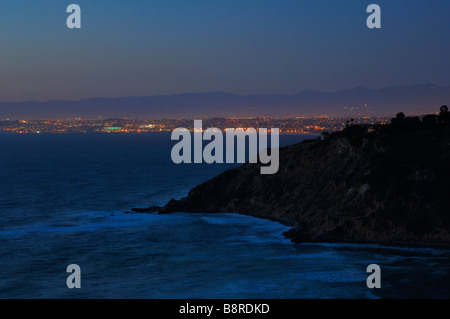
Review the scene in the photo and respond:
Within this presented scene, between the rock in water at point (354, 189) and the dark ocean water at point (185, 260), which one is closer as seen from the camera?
the dark ocean water at point (185, 260)

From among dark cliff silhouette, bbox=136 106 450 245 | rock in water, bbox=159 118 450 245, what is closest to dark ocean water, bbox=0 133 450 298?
dark cliff silhouette, bbox=136 106 450 245

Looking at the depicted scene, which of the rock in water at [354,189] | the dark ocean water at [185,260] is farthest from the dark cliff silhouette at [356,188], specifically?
the dark ocean water at [185,260]

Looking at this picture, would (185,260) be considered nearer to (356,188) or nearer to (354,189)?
(354,189)

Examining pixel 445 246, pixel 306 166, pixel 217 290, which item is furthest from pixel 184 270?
pixel 306 166

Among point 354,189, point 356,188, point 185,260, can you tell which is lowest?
point 185,260

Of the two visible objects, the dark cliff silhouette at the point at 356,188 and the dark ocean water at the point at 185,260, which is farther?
the dark cliff silhouette at the point at 356,188

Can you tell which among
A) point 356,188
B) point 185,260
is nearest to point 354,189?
point 356,188

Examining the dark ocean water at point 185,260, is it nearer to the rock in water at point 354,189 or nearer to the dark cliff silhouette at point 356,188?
the dark cliff silhouette at point 356,188

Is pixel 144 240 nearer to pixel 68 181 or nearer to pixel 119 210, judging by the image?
pixel 119 210

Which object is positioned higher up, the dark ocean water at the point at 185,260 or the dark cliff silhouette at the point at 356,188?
the dark cliff silhouette at the point at 356,188
